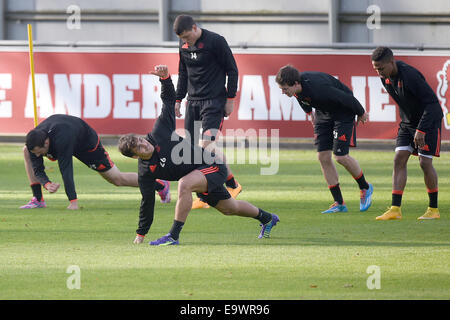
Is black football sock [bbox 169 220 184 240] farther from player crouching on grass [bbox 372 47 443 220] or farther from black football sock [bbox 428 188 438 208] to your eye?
black football sock [bbox 428 188 438 208]

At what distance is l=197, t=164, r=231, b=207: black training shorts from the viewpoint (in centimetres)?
945

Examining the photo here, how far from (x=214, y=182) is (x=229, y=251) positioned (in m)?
0.69

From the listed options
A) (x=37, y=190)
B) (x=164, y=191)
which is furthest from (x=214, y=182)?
(x=37, y=190)

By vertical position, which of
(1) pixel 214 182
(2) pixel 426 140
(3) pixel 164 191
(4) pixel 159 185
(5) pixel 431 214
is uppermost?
(2) pixel 426 140

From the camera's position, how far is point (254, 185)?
14961mm

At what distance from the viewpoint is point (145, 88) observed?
19828mm

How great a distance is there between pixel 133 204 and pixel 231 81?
2190 millimetres

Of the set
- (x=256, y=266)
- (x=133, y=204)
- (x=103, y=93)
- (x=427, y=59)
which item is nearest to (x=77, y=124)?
(x=133, y=204)

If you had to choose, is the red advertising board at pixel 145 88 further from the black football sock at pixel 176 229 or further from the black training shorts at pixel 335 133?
the black football sock at pixel 176 229

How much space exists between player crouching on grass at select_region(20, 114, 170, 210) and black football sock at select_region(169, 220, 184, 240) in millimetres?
2623

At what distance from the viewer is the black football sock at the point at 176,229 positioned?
9445 mm

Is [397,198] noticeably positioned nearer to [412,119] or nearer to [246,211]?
[412,119]

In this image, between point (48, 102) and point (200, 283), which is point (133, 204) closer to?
point (200, 283)

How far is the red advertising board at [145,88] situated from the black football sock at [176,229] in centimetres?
996
